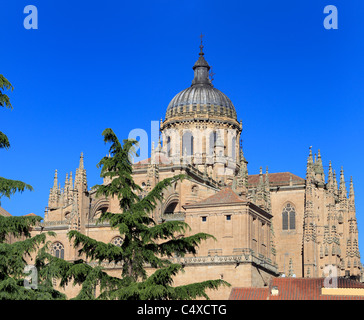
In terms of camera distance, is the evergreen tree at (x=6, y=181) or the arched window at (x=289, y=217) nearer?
the evergreen tree at (x=6, y=181)

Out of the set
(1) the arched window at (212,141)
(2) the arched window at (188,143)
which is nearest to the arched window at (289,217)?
(1) the arched window at (212,141)

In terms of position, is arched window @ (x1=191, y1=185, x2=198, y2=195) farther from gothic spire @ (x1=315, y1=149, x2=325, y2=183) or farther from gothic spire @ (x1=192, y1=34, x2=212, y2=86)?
gothic spire @ (x1=192, y1=34, x2=212, y2=86)

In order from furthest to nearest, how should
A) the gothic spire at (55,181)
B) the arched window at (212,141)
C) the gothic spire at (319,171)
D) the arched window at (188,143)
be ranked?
the arched window at (188,143) < the arched window at (212,141) < the gothic spire at (55,181) < the gothic spire at (319,171)

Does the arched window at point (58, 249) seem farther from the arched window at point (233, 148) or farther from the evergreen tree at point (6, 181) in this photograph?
the evergreen tree at point (6, 181)

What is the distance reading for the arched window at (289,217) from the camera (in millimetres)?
72250

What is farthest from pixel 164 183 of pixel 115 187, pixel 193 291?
pixel 193 291

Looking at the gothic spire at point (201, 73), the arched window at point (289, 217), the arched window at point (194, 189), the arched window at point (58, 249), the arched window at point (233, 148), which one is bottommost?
the arched window at point (58, 249)

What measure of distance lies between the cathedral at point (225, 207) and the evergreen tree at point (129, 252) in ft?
62.9

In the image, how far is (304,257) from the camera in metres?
69.1

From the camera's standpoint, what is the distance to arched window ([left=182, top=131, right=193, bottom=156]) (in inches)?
3174

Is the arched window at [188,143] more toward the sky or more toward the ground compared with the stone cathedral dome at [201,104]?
more toward the ground

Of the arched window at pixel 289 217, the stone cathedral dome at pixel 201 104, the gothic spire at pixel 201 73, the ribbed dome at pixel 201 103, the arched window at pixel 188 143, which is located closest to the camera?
the arched window at pixel 289 217

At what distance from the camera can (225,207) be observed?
188ft
